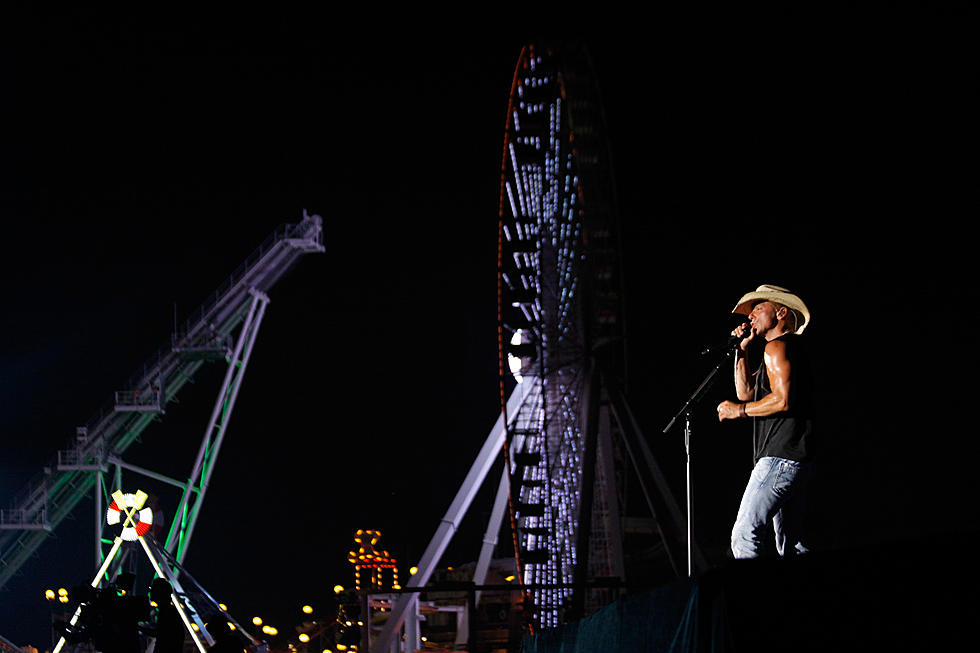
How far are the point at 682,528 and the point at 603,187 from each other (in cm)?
778

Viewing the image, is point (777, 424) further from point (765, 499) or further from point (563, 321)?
point (563, 321)

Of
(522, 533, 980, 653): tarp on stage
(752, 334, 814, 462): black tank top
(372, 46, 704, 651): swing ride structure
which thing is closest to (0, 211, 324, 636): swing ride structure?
(372, 46, 704, 651): swing ride structure

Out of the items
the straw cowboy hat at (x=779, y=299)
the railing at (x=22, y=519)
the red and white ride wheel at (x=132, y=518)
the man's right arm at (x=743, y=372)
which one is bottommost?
the man's right arm at (x=743, y=372)

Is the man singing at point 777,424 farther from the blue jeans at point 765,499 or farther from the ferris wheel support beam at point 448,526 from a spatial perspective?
the ferris wheel support beam at point 448,526

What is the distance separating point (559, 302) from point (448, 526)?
7969mm

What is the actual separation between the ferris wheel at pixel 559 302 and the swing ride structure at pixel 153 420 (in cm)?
1200

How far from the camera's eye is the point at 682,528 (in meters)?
23.9

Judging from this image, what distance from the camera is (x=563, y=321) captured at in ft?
71.4

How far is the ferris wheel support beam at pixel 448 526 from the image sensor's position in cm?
2494

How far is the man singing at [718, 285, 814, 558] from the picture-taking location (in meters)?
5.49

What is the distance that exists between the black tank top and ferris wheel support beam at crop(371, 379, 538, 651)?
1787 cm

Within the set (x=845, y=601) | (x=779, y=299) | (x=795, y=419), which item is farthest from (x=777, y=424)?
(x=845, y=601)

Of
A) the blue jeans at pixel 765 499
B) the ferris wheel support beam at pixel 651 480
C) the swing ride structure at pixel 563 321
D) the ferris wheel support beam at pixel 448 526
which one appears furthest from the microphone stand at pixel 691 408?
the ferris wheel support beam at pixel 448 526

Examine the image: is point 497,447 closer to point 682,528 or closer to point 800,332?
point 682,528
